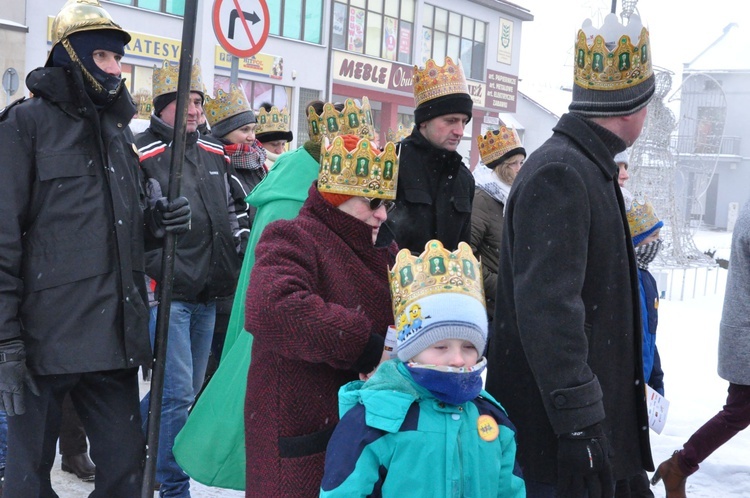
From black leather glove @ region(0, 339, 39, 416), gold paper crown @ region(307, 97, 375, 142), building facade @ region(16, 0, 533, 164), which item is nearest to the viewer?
black leather glove @ region(0, 339, 39, 416)

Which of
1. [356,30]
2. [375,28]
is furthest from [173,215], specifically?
[375,28]

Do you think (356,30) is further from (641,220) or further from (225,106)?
(641,220)

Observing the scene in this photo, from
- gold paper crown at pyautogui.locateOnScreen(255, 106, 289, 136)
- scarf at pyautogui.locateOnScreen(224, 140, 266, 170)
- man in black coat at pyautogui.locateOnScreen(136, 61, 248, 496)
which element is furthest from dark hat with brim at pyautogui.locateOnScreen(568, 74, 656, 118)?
gold paper crown at pyautogui.locateOnScreen(255, 106, 289, 136)

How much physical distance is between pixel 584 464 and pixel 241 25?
202 inches

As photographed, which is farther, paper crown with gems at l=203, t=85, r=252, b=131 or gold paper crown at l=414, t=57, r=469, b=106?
paper crown with gems at l=203, t=85, r=252, b=131

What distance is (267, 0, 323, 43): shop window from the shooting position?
29094mm

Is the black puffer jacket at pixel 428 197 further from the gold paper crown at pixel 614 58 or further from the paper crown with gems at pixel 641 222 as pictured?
the gold paper crown at pixel 614 58

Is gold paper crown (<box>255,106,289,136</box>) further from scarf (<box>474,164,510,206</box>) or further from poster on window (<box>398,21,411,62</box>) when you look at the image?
poster on window (<box>398,21,411,62</box>)

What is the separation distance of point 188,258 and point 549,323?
2438mm

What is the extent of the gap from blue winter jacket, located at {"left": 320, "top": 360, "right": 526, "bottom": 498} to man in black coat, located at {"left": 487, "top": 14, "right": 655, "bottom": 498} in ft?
0.83

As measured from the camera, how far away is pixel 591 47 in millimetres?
2979

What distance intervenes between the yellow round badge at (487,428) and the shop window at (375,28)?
30.0m

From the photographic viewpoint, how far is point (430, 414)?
2.46 metres

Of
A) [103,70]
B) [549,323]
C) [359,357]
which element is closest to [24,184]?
[103,70]
